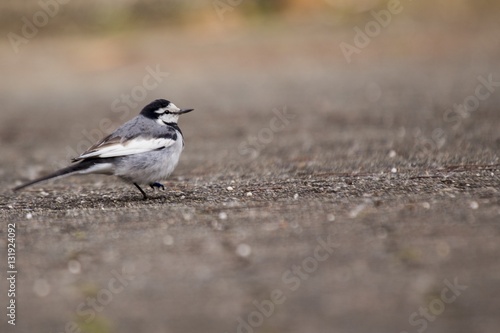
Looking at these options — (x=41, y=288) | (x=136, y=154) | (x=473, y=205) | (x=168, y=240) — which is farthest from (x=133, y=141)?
(x=473, y=205)

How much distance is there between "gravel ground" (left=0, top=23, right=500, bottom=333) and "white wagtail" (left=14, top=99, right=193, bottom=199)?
0.28 m

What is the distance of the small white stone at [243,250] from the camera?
5.05m

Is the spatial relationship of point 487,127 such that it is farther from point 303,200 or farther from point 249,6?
point 249,6

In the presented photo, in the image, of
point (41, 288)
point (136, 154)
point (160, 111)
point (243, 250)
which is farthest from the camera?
point (160, 111)

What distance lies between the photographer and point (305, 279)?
450 centimetres

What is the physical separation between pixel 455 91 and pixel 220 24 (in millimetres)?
13252

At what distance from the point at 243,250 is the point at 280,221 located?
2.72 ft

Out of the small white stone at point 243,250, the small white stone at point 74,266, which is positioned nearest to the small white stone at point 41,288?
the small white stone at point 74,266

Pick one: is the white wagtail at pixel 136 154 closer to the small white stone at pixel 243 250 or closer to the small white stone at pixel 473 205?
the small white stone at pixel 243 250

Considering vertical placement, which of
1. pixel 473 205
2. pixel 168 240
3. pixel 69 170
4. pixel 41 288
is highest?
pixel 473 205

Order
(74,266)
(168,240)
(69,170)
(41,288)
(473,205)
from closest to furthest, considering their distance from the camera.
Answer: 1. (41,288)
2. (74,266)
3. (168,240)
4. (473,205)
5. (69,170)

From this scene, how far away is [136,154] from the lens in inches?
276

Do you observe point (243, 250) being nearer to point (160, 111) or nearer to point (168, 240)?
point (168, 240)

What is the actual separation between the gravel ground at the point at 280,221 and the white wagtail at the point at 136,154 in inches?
11.1
